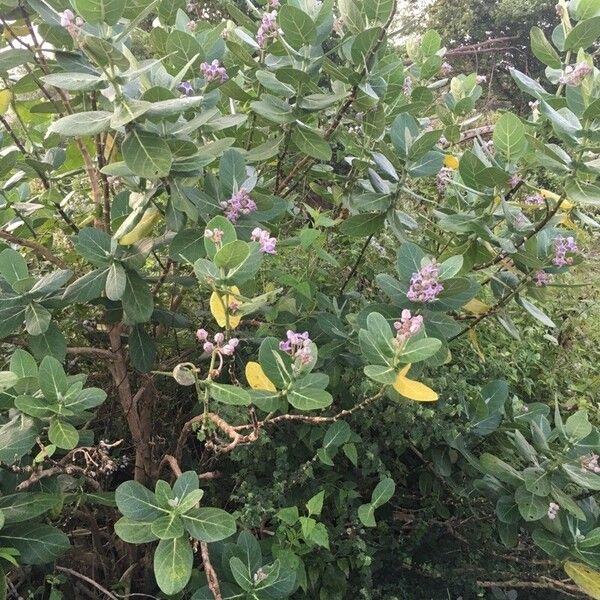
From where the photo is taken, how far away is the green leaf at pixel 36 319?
4.22ft

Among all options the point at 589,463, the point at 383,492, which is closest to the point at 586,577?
the point at 589,463

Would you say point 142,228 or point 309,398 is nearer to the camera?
point 309,398

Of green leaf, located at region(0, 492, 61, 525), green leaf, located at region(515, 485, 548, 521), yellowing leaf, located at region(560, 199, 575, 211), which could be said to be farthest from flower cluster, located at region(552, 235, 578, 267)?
green leaf, located at region(0, 492, 61, 525)

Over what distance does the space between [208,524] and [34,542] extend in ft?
1.45

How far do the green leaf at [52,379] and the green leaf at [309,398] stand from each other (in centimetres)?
45

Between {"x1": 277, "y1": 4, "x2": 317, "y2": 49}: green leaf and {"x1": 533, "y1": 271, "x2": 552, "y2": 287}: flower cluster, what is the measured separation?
2.66ft

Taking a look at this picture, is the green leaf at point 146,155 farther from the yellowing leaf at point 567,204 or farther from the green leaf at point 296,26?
the yellowing leaf at point 567,204

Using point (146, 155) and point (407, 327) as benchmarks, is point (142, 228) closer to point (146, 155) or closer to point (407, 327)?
point (146, 155)

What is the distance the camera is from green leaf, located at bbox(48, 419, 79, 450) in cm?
117

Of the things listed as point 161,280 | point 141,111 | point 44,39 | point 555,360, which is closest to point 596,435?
point 555,360

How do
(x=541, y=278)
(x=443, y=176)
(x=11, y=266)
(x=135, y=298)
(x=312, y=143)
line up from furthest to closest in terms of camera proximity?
(x=443, y=176)
(x=541, y=278)
(x=312, y=143)
(x=135, y=298)
(x=11, y=266)

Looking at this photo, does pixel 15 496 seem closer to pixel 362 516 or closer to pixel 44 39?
pixel 362 516

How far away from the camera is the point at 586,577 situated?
1477 mm

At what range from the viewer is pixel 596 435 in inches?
60.6
